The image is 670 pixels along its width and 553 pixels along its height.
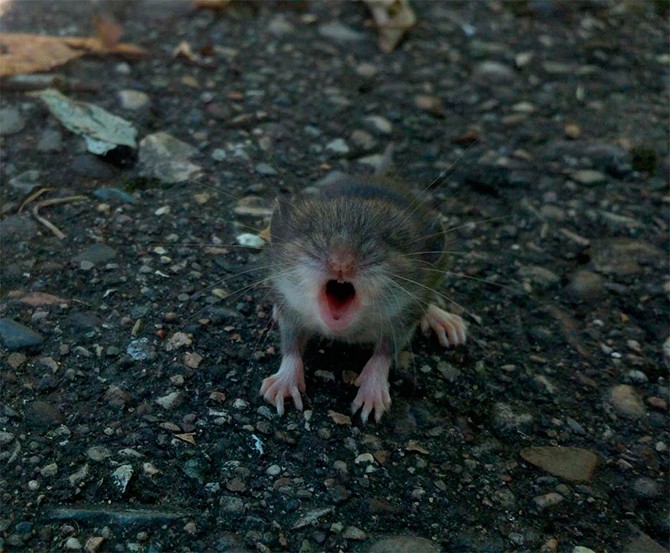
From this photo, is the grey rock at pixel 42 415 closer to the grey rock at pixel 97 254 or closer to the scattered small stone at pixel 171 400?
the scattered small stone at pixel 171 400

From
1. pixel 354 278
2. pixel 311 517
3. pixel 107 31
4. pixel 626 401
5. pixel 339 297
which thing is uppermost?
pixel 354 278

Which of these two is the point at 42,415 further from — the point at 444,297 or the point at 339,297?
the point at 444,297

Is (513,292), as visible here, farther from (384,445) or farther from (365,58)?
(365,58)

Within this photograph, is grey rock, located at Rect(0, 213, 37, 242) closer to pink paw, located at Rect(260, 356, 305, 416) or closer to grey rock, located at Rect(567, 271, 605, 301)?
pink paw, located at Rect(260, 356, 305, 416)

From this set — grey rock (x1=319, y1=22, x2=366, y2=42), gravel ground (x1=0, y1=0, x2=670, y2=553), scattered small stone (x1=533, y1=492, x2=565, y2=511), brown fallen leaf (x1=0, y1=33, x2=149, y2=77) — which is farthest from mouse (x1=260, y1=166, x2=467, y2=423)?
grey rock (x1=319, y1=22, x2=366, y2=42)

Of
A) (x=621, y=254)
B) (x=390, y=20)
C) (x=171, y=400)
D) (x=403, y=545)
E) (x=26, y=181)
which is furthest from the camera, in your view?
(x=390, y=20)

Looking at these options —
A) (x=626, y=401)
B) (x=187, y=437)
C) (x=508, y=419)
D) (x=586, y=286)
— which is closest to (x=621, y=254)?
(x=586, y=286)
